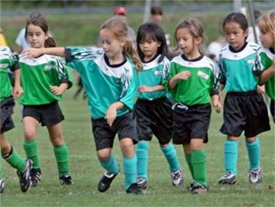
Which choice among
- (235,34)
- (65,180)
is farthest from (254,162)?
(65,180)

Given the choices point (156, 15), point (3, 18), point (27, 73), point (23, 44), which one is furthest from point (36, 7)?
point (27, 73)

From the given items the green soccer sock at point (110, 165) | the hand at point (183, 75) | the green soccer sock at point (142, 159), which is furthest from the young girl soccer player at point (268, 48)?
the green soccer sock at point (110, 165)

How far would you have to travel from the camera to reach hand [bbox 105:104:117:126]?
30.2 ft

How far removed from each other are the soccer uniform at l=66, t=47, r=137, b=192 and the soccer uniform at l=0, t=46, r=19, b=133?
3.14ft

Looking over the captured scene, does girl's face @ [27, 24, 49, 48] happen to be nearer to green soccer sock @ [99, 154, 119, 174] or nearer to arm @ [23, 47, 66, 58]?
arm @ [23, 47, 66, 58]

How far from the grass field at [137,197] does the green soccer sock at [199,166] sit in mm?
156

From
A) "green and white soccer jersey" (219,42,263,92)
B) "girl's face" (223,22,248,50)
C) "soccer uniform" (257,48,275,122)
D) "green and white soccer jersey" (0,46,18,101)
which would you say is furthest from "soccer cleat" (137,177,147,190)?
"girl's face" (223,22,248,50)

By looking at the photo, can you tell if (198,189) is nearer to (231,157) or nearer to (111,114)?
(231,157)

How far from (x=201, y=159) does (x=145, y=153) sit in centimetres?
74

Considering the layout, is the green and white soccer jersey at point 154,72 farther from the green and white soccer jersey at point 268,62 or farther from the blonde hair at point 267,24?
the blonde hair at point 267,24

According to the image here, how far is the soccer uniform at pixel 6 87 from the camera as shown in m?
10.2

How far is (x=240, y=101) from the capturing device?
34.9 feet

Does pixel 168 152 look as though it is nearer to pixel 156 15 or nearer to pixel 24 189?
pixel 24 189

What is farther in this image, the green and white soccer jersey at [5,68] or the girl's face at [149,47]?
the girl's face at [149,47]
